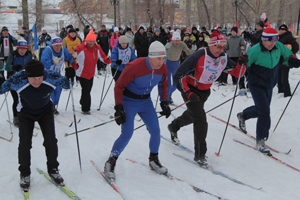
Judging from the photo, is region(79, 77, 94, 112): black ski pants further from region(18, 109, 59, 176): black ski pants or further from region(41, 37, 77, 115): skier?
region(18, 109, 59, 176): black ski pants

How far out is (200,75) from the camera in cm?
408

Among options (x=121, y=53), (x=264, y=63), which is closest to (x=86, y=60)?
(x=121, y=53)


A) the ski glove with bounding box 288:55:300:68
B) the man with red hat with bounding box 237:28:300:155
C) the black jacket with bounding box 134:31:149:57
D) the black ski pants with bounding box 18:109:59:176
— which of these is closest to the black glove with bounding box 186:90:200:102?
the man with red hat with bounding box 237:28:300:155

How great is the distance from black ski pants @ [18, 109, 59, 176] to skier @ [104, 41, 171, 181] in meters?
0.76

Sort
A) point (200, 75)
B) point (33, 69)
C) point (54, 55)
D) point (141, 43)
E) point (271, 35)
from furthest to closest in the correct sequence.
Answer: point (141, 43), point (54, 55), point (271, 35), point (200, 75), point (33, 69)

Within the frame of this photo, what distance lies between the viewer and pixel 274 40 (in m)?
4.52

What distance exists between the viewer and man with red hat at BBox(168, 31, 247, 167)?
395 centimetres

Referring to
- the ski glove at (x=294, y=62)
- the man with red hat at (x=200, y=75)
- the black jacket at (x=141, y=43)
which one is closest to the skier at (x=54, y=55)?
the man with red hat at (x=200, y=75)

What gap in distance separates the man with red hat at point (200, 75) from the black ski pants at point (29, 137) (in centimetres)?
183

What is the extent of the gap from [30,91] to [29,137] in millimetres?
586

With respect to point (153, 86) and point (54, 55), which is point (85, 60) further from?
point (153, 86)

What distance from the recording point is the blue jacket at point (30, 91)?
329 cm

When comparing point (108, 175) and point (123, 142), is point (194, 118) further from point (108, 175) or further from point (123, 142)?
point (108, 175)

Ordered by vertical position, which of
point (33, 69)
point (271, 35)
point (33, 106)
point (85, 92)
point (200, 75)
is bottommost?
point (85, 92)
